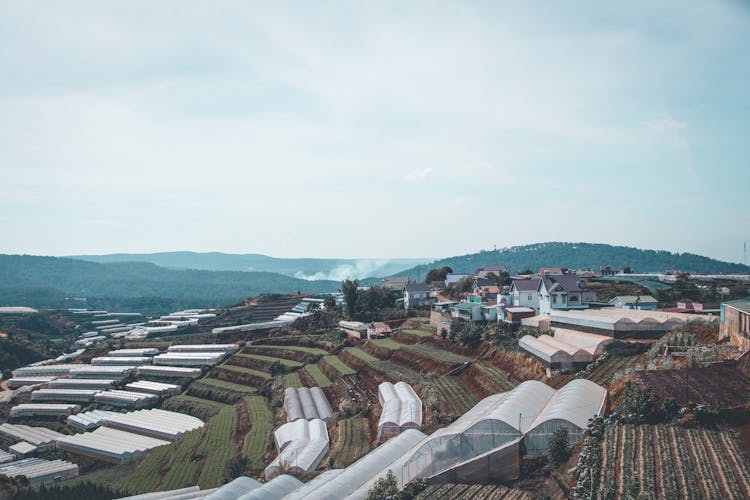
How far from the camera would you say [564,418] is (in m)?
19.9

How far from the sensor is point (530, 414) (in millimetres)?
21953

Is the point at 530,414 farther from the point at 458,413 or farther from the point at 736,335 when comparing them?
the point at 736,335

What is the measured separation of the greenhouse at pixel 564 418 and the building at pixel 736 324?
22.4 ft

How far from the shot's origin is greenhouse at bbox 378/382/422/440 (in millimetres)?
28438

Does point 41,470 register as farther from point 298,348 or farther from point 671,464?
point 671,464

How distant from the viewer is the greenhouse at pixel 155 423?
41.5 m

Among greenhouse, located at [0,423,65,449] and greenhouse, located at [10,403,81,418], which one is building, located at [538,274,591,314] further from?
greenhouse, located at [10,403,81,418]

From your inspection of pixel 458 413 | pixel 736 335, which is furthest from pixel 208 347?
pixel 736 335

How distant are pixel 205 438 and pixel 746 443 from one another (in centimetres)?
3086

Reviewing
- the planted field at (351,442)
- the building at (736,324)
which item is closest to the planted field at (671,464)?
the building at (736,324)

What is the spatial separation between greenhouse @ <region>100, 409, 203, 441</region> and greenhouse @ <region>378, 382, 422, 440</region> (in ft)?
55.0

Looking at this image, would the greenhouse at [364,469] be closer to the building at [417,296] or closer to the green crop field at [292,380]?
the green crop field at [292,380]

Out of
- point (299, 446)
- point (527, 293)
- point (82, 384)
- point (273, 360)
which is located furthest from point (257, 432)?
point (82, 384)

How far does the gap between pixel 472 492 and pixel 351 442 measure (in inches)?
508
